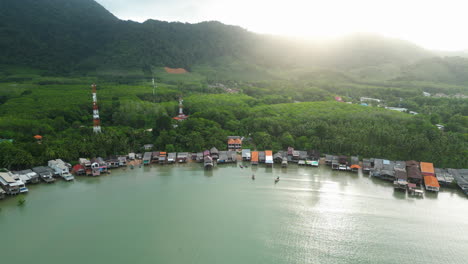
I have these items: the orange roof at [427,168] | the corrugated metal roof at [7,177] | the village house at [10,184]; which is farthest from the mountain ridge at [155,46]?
the orange roof at [427,168]

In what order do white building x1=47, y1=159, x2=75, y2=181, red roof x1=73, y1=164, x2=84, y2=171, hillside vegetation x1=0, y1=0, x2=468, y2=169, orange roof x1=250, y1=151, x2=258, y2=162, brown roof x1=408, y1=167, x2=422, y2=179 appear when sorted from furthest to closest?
hillside vegetation x1=0, y1=0, x2=468, y2=169 → orange roof x1=250, y1=151, x2=258, y2=162 → red roof x1=73, y1=164, x2=84, y2=171 → white building x1=47, y1=159, x2=75, y2=181 → brown roof x1=408, y1=167, x2=422, y2=179

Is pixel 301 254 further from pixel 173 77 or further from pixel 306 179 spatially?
pixel 173 77

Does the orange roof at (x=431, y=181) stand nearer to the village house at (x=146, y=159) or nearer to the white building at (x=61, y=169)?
the village house at (x=146, y=159)

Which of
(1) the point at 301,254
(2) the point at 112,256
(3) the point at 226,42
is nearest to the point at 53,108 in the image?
(2) the point at 112,256

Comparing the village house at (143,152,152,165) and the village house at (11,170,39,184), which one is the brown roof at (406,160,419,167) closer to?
the village house at (143,152,152,165)

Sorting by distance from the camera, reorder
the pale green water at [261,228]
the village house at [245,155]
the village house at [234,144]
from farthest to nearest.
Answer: the village house at [234,144], the village house at [245,155], the pale green water at [261,228]

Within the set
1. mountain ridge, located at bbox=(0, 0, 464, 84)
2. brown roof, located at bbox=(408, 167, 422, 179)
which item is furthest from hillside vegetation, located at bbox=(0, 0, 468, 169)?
brown roof, located at bbox=(408, 167, 422, 179)
